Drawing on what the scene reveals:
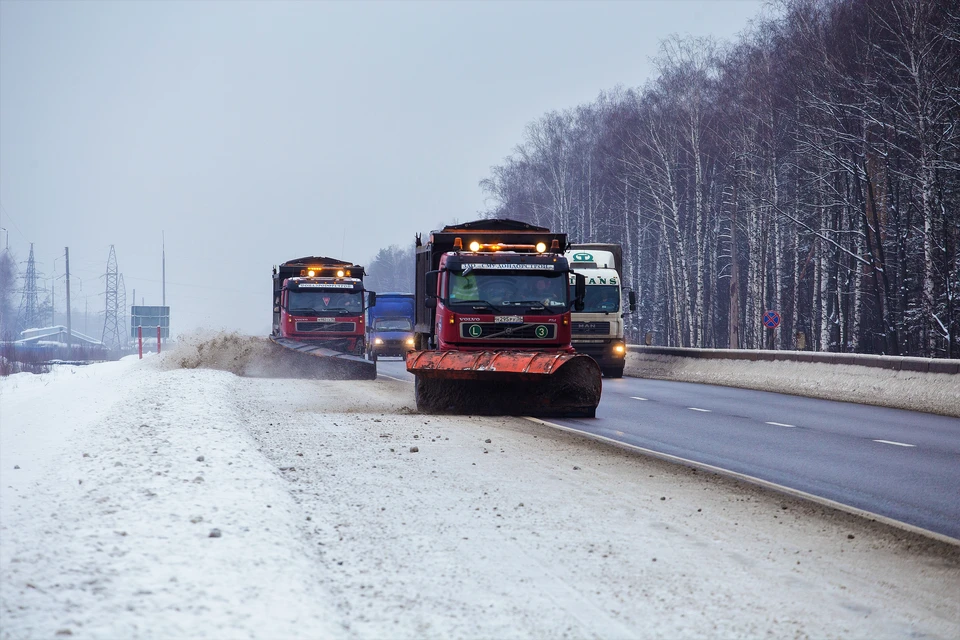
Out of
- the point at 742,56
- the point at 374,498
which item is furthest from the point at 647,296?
the point at 374,498

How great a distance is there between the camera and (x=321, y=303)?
32281 millimetres

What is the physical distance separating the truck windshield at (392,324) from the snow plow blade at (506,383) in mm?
29949

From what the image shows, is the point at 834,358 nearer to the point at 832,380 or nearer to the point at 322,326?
the point at 832,380

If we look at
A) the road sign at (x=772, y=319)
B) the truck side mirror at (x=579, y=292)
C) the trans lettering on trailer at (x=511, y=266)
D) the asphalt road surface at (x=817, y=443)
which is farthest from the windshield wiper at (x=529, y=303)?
the road sign at (x=772, y=319)

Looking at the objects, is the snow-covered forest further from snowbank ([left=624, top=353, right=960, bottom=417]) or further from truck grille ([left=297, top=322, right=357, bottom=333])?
truck grille ([left=297, top=322, right=357, bottom=333])

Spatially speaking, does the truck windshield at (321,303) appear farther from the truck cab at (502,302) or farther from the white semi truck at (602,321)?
the truck cab at (502,302)

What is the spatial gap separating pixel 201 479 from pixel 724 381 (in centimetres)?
2156

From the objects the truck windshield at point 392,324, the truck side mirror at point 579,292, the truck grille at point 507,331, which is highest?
the truck side mirror at point 579,292

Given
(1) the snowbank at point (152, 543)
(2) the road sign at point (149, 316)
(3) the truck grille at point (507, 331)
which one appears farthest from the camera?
(2) the road sign at point (149, 316)

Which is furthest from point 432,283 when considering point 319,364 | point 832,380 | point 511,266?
point 319,364

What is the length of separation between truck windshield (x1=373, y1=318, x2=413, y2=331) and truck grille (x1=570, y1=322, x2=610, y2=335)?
18.6m

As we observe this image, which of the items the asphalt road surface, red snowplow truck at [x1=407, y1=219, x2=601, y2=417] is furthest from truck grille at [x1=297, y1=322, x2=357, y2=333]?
red snowplow truck at [x1=407, y1=219, x2=601, y2=417]

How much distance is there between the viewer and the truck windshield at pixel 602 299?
30172mm

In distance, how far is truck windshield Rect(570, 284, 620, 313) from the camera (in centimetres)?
3017
